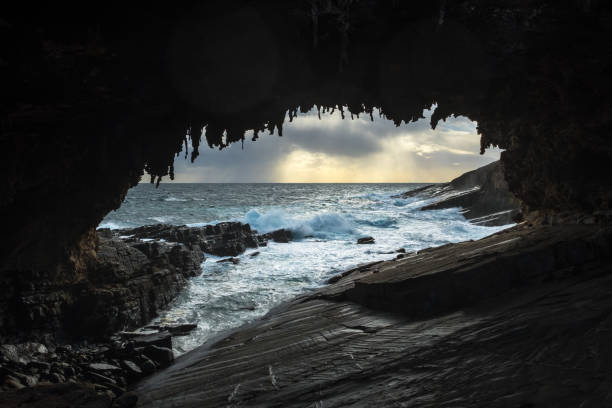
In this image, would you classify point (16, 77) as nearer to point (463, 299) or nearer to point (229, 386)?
point (229, 386)

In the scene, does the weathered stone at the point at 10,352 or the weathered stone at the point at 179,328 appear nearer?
the weathered stone at the point at 10,352

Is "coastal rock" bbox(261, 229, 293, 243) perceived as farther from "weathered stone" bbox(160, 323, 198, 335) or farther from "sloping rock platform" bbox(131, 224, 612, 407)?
"sloping rock platform" bbox(131, 224, 612, 407)

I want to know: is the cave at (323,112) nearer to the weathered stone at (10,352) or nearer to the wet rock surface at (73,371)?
the wet rock surface at (73,371)

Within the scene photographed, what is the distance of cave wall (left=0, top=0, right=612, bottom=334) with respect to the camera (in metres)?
4.32

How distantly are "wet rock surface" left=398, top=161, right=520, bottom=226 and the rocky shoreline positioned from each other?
20.4m

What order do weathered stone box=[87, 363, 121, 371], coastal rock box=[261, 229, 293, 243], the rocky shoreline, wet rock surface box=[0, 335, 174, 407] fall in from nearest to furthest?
wet rock surface box=[0, 335, 174, 407] < the rocky shoreline < weathered stone box=[87, 363, 121, 371] < coastal rock box=[261, 229, 293, 243]

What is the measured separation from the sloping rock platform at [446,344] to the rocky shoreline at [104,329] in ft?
2.29

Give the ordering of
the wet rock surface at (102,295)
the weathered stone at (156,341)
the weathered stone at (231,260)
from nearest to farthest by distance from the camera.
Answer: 1. the weathered stone at (156,341)
2. the wet rock surface at (102,295)
3. the weathered stone at (231,260)

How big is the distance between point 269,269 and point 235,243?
484cm

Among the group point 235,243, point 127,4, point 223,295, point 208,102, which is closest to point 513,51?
point 208,102

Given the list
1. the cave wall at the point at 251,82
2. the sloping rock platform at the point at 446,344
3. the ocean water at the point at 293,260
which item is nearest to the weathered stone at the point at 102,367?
the sloping rock platform at the point at 446,344

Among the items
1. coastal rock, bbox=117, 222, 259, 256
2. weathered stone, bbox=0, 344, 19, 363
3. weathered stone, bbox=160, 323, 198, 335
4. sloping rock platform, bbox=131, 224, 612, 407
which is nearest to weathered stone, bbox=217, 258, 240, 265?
coastal rock, bbox=117, 222, 259, 256

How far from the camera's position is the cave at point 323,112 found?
12.3 ft

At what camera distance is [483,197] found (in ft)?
94.3
